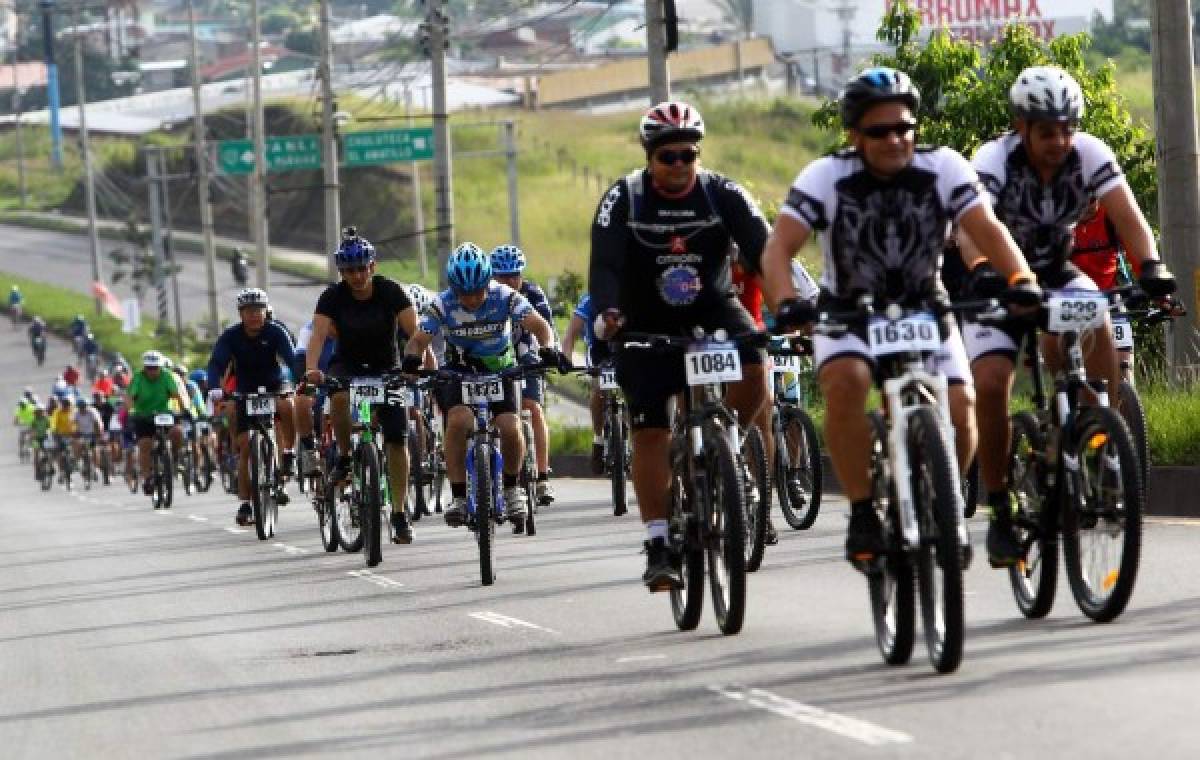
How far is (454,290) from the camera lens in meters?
18.0

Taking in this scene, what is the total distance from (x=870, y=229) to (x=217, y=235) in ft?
400

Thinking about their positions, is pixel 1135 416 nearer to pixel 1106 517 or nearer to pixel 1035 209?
pixel 1035 209

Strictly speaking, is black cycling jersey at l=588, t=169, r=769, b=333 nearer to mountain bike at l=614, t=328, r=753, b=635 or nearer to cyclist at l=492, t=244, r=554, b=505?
mountain bike at l=614, t=328, r=753, b=635

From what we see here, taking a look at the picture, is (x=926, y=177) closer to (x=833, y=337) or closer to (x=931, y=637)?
(x=833, y=337)

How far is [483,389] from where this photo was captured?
17266 mm

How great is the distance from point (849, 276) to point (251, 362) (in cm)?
1372

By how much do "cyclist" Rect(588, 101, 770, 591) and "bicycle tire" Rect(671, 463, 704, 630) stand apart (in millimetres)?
79

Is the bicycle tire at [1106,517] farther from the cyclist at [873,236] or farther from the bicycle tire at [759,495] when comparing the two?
the bicycle tire at [759,495]

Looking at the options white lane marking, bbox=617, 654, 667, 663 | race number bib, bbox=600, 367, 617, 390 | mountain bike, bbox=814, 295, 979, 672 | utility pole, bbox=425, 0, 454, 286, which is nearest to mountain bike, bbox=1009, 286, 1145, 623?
mountain bike, bbox=814, 295, 979, 672

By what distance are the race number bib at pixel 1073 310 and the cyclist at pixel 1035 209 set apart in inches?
10.0

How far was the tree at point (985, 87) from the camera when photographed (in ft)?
105

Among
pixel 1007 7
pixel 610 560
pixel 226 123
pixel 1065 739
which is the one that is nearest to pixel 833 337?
pixel 1065 739

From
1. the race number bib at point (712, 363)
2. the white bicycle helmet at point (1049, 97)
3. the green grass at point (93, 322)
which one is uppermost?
the green grass at point (93, 322)

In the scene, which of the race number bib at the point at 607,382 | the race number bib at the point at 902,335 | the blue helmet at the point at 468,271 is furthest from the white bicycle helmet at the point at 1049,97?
the race number bib at the point at 607,382
